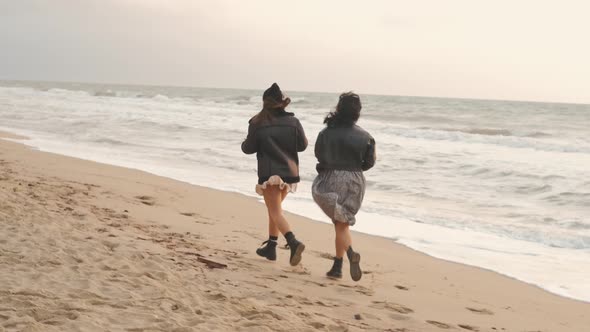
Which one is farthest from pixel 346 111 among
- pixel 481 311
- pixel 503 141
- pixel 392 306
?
pixel 503 141

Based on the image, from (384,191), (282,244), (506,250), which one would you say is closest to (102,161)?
(384,191)

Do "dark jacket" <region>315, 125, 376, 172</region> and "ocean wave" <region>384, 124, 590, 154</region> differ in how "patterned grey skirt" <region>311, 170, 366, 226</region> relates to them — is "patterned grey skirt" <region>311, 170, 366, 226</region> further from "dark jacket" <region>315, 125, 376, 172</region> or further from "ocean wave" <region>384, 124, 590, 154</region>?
"ocean wave" <region>384, 124, 590, 154</region>

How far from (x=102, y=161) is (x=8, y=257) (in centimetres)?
987

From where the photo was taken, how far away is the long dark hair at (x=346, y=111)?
5527 millimetres

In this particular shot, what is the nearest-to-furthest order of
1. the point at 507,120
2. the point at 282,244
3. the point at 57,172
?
the point at 282,244, the point at 57,172, the point at 507,120

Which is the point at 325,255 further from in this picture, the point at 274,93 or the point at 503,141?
the point at 503,141

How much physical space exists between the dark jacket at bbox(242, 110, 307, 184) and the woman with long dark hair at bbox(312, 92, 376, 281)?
0.34 metres

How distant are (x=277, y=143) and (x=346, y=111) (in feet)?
2.39

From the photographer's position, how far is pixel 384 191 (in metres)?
12.2

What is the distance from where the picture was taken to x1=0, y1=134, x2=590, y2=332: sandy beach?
3.87 metres

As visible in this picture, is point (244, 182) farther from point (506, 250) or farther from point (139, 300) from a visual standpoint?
point (139, 300)

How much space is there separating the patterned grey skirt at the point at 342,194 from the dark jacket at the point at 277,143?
464 mm

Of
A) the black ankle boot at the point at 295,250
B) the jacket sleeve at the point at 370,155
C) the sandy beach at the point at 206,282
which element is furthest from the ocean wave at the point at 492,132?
the black ankle boot at the point at 295,250

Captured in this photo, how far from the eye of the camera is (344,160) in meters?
5.54
